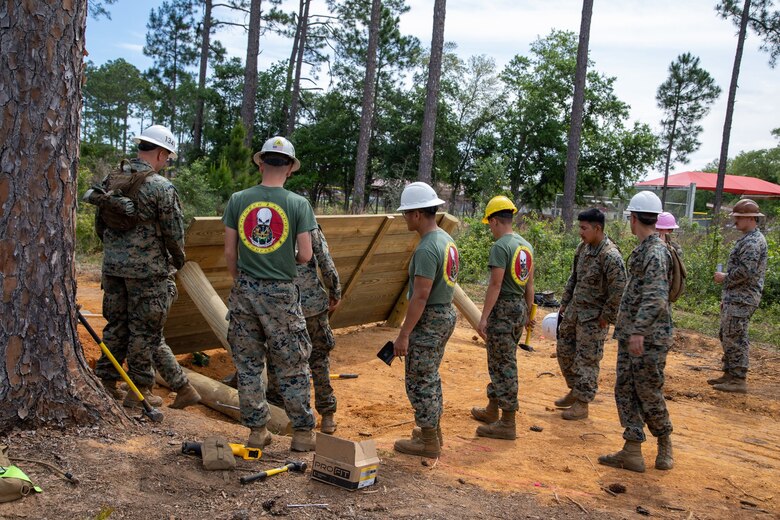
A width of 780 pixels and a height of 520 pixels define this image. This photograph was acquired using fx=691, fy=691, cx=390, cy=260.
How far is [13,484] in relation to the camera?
3467mm

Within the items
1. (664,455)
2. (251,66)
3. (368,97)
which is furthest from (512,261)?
Result: (368,97)

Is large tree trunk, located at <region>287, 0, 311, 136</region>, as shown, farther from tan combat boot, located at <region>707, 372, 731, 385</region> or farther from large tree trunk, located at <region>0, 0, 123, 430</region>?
large tree trunk, located at <region>0, 0, 123, 430</region>

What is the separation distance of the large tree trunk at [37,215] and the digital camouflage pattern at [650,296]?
3.92 m

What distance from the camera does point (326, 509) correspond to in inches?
153

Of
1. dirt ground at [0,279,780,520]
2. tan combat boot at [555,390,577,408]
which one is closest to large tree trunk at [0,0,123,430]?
dirt ground at [0,279,780,520]

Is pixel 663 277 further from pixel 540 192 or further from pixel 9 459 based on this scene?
pixel 540 192

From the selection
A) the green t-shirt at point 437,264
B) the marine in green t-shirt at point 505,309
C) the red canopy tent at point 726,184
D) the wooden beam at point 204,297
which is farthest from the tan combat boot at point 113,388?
the red canopy tent at point 726,184

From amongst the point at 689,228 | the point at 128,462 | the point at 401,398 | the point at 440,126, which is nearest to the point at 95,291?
A: the point at 401,398

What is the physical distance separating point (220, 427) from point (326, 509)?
167 centimetres

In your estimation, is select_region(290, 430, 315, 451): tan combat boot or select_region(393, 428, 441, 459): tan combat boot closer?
select_region(290, 430, 315, 451): tan combat boot

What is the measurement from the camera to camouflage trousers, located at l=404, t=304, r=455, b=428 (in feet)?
16.9

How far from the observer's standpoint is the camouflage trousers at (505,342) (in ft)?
19.6

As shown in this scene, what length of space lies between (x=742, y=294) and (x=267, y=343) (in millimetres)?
6432

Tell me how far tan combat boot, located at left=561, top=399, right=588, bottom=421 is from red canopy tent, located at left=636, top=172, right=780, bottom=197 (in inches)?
1804
